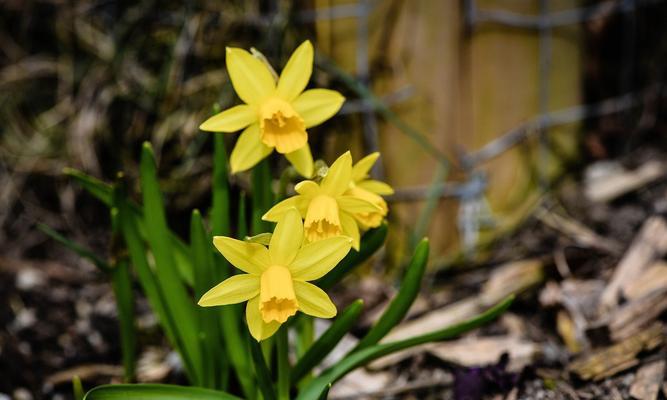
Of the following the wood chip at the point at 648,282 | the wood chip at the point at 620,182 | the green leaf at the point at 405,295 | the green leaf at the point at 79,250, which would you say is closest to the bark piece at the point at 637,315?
the wood chip at the point at 648,282

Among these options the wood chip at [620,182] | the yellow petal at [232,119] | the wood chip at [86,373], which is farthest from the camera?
the wood chip at [620,182]

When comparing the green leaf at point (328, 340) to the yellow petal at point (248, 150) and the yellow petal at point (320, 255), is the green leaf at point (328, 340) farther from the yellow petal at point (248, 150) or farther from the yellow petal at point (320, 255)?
the yellow petal at point (248, 150)

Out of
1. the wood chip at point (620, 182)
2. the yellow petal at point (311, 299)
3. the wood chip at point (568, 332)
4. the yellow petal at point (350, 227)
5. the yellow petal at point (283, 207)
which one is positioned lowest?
the wood chip at point (568, 332)

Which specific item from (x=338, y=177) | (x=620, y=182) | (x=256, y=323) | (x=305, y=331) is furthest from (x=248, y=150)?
(x=620, y=182)

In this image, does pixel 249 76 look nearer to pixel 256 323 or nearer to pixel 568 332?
pixel 256 323

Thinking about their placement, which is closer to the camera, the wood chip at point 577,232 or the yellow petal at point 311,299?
the yellow petal at point 311,299

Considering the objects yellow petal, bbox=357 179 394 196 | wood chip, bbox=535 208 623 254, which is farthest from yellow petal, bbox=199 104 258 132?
wood chip, bbox=535 208 623 254

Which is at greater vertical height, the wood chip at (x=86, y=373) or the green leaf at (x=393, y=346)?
the green leaf at (x=393, y=346)
